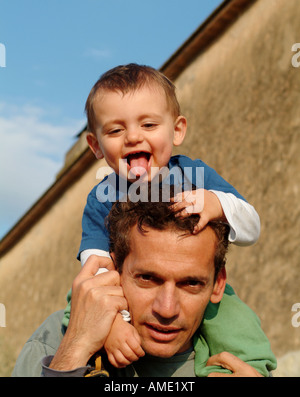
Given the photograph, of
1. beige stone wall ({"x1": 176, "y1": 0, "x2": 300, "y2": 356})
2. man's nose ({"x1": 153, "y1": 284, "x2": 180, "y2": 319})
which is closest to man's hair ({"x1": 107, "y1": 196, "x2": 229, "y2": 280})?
man's nose ({"x1": 153, "y1": 284, "x2": 180, "y2": 319})

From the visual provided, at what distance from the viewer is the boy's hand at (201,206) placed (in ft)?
7.50

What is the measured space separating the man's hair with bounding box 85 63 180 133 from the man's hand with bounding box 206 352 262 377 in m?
1.09

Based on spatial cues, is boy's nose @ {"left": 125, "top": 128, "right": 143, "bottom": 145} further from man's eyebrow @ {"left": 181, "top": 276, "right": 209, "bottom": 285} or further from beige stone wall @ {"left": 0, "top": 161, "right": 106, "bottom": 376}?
beige stone wall @ {"left": 0, "top": 161, "right": 106, "bottom": 376}

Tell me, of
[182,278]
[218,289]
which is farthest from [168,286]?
[218,289]

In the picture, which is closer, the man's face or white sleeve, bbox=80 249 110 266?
the man's face

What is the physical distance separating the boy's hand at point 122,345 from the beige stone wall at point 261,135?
5.09 metres

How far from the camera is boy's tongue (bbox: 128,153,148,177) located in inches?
97.0

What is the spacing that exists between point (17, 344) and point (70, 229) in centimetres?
336

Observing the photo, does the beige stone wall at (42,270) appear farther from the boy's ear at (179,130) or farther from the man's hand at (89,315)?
the man's hand at (89,315)

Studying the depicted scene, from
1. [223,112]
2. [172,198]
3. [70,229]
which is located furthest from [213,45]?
[172,198]

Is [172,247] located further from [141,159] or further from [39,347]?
[39,347]

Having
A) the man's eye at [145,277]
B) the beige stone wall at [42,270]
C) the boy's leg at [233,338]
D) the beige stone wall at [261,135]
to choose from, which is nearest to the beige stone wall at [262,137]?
the beige stone wall at [261,135]
